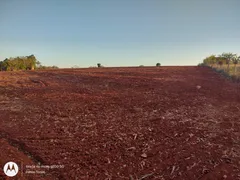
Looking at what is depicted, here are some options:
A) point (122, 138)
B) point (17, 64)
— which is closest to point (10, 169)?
point (122, 138)

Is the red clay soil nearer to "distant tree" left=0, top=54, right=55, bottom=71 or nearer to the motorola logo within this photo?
the motorola logo

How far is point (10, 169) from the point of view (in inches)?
89.4

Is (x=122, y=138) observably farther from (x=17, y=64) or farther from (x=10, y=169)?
(x=17, y=64)

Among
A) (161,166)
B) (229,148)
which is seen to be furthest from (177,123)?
(161,166)

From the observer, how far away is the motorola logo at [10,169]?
7.18ft

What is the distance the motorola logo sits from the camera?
7.18 ft

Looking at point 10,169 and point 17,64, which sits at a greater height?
point 17,64

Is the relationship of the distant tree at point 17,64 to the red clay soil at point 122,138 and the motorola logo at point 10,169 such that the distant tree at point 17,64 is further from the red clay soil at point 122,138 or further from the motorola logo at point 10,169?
the motorola logo at point 10,169

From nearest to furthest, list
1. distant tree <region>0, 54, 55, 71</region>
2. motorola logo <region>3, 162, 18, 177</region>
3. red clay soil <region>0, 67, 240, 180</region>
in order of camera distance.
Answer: motorola logo <region>3, 162, 18, 177</region>, red clay soil <region>0, 67, 240, 180</region>, distant tree <region>0, 54, 55, 71</region>

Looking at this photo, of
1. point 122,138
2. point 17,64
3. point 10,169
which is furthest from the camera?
point 17,64

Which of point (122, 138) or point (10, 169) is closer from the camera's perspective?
point (10, 169)

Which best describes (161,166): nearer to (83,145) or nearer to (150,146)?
(150,146)

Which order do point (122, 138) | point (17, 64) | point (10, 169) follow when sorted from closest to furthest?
1. point (10, 169)
2. point (122, 138)
3. point (17, 64)

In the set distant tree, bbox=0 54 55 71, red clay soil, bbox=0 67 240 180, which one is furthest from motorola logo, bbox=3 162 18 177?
A: distant tree, bbox=0 54 55 71
